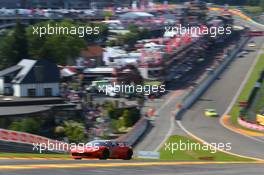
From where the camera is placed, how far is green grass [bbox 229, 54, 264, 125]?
211 ft

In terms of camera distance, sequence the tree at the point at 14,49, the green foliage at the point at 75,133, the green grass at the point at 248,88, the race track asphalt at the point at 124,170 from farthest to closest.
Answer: the tree at the point at 14,49
the green grass at the point at 248,88
the green foliage at the point at 75,133
the race track asphalt at the point at 124,170

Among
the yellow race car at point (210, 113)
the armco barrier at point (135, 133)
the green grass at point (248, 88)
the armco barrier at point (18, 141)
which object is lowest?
the green grass at point (248, 88)

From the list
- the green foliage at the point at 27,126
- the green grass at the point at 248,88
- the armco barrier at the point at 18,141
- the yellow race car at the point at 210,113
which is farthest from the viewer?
the green grass at the point at 248,88

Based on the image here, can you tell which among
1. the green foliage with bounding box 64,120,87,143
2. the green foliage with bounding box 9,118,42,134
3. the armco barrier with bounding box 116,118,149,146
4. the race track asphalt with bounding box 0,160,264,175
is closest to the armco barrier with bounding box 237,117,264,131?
the armco barrier with bounding box 116,118,149,146

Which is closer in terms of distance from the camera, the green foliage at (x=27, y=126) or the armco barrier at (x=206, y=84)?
the green foliage at (x=27, y=126)

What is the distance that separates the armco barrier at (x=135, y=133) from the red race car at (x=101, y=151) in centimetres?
1893

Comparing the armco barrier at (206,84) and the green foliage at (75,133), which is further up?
the green foliage at (75,133)

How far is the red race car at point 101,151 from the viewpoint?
77.5ft

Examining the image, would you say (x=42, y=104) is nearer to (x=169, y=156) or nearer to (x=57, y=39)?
(x=169, y=156)

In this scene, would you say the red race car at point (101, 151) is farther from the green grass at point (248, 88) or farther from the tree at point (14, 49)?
the tree at point (14, 49)

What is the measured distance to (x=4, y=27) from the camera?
124125 millimetres

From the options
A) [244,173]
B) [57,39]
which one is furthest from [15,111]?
[57,39]

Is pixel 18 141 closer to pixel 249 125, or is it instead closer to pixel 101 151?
pixel 101 151

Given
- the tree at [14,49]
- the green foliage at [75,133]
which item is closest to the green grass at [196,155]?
the green foliage at [75,133]
